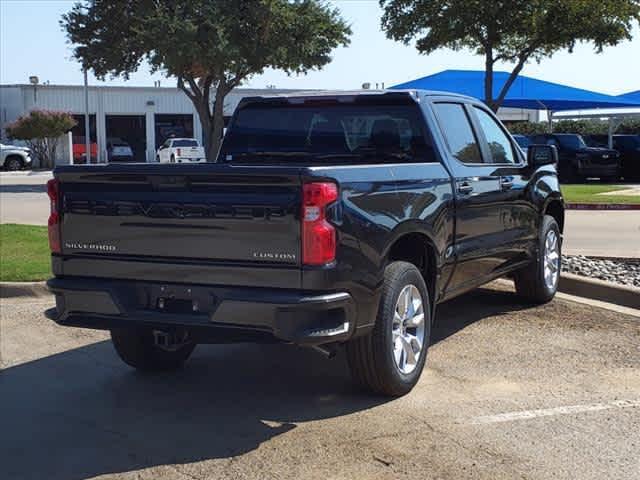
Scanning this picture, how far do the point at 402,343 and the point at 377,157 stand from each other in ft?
5.14

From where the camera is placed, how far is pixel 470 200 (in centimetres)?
649

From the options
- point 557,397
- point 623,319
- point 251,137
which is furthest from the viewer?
point 623,319

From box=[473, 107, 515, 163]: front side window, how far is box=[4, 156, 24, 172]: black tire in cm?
4146

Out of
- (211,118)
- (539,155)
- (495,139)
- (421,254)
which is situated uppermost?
(211,118)

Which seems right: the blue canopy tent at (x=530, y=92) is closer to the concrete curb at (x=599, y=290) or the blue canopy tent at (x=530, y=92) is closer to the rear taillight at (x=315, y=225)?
the concrete curb at (x=599, y=290)

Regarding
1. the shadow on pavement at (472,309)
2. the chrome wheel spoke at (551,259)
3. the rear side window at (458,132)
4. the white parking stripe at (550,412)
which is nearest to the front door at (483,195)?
the rear side window at (458,132)

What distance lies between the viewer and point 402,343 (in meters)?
5.59

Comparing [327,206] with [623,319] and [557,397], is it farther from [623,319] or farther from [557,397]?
[623,319]

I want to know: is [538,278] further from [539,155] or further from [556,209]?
[539,155]

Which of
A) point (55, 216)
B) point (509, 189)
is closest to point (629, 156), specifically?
point (509, 189)

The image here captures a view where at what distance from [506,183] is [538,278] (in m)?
1.29

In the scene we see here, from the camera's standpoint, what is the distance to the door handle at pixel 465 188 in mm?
6314

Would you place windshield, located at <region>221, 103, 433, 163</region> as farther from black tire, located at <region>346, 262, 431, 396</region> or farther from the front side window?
black tire, located at <region>346, 262, 431, 396</region>

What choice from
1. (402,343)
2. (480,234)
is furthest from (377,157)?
(402,343)
